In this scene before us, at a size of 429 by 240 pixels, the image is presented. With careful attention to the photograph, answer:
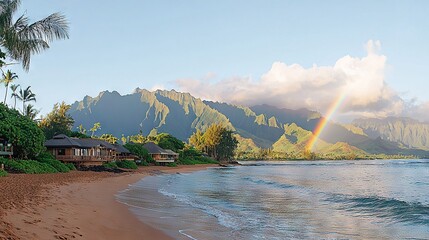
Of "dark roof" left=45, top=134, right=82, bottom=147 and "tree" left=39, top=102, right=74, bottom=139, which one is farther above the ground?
"tree" left=39, top=102, right=74, bottom=139

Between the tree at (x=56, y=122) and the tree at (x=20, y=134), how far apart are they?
127ft

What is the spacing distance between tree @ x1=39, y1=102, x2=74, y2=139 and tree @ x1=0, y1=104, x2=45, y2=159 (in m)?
38.7

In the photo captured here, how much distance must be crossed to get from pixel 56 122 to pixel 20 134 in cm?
4605

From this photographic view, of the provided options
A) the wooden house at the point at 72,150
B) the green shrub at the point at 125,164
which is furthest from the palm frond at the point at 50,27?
the green shrub at the point at 125,164

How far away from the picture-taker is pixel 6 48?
22734 millimetres

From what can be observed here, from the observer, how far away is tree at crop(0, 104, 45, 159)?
30.5 meters

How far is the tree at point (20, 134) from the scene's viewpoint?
30.5 m

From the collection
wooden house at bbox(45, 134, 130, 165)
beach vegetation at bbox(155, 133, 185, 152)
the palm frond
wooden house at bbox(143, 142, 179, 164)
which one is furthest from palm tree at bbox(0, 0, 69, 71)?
beach vegetation at bbox(155, 133, 185, 152)

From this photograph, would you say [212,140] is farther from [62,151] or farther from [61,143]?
[61,143]

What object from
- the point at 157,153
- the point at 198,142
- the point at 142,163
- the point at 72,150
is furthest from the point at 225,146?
the point at 72,150

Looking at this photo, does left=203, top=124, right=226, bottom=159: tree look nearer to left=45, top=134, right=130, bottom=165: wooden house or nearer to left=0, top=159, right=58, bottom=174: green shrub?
left=45, top=134, right=130, bottom=165: wooden house

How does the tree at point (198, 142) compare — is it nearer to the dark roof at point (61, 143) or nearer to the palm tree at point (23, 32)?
the dark roof at point (61, 143)

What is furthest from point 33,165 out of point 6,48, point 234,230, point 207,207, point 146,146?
point 146,146

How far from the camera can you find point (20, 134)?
31250 mm
